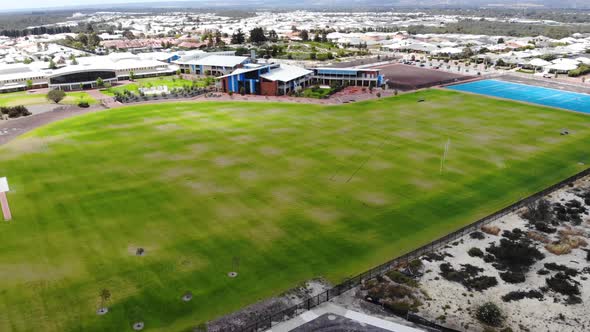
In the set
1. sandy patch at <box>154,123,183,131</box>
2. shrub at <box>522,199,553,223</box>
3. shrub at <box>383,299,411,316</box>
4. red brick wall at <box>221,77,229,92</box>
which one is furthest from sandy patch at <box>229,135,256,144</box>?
red brick wall at <box>221,77,229,92</box>

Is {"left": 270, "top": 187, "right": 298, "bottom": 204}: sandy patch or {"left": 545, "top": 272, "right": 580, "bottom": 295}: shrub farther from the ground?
{"left": 270, "top": 187, "right": 298, "bottom": 204}: sandy patch

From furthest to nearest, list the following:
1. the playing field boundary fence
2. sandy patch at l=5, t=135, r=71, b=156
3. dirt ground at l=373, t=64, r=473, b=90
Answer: dirt ground at l=373, t=64, r=473, b=90 < sandy patch at l=5, t=135, r=71, b=156 < the playing field boundary fence

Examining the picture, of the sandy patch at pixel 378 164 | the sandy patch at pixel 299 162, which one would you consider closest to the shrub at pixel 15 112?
the sandy patch at pixel 299 162

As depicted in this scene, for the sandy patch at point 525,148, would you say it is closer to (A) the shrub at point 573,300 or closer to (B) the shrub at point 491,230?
(B) the shrub at point 491,230

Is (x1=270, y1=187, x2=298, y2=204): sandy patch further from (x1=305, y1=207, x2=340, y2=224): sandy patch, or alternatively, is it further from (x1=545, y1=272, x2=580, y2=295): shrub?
(x1=545, y1=272, x2=580, y2=295): shrub

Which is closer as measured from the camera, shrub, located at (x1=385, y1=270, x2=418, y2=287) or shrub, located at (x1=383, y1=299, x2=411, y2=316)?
shrub, located at (x1=383, y1=299, x2=411, y2=316)

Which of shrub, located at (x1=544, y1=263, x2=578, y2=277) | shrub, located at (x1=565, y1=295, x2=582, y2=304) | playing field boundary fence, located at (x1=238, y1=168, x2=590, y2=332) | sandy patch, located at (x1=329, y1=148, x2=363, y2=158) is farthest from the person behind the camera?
sandy patch, located at (x1=329, y1=148, x2=363, y2=158)

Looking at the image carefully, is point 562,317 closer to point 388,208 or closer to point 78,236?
point 388,208

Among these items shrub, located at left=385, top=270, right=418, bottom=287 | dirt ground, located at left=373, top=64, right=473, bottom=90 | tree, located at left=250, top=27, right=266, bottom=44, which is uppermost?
tree, located at left=250, top=27, right=266, bottom=44
